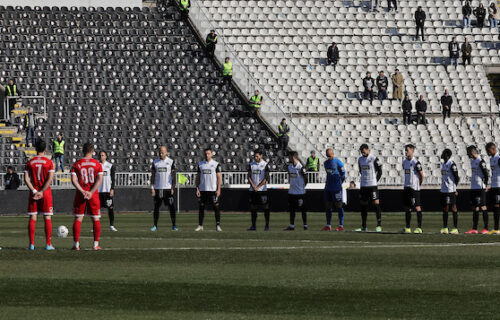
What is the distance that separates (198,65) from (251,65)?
3.42m

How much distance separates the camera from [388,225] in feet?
102

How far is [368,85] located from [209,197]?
27.6m

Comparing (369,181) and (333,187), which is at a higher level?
(369,181)

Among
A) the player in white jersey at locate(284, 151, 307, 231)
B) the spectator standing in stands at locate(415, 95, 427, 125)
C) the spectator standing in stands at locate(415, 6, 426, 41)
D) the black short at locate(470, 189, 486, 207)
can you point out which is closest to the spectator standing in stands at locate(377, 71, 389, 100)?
the spectator standing in stands at locate(415, 95, 427, 125)

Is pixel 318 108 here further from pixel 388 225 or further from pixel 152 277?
pixel 152 277

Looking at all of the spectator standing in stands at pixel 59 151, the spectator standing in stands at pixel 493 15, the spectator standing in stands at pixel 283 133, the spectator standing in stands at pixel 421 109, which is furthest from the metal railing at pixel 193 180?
the spectator standing in stands at pixel 493 15

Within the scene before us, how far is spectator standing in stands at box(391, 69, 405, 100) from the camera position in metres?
54.1

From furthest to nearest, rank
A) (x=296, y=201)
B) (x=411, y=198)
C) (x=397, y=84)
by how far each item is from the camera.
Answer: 1. (x=397, y=84)
2. (x=296, y=201)
3. (x=411, y=198)

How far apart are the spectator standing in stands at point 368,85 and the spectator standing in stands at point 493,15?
9.79m

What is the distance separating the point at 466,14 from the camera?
59281mm

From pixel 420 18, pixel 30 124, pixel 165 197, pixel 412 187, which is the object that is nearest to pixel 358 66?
pixel 420 18

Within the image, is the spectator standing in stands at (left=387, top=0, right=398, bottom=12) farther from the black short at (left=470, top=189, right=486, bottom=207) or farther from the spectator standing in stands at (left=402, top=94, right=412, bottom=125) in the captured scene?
the black short at (left=470, top=189, right=486, bottom=207)

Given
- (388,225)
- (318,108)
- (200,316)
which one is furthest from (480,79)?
(200,316)

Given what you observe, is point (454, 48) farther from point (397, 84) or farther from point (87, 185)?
point (87, 185)
